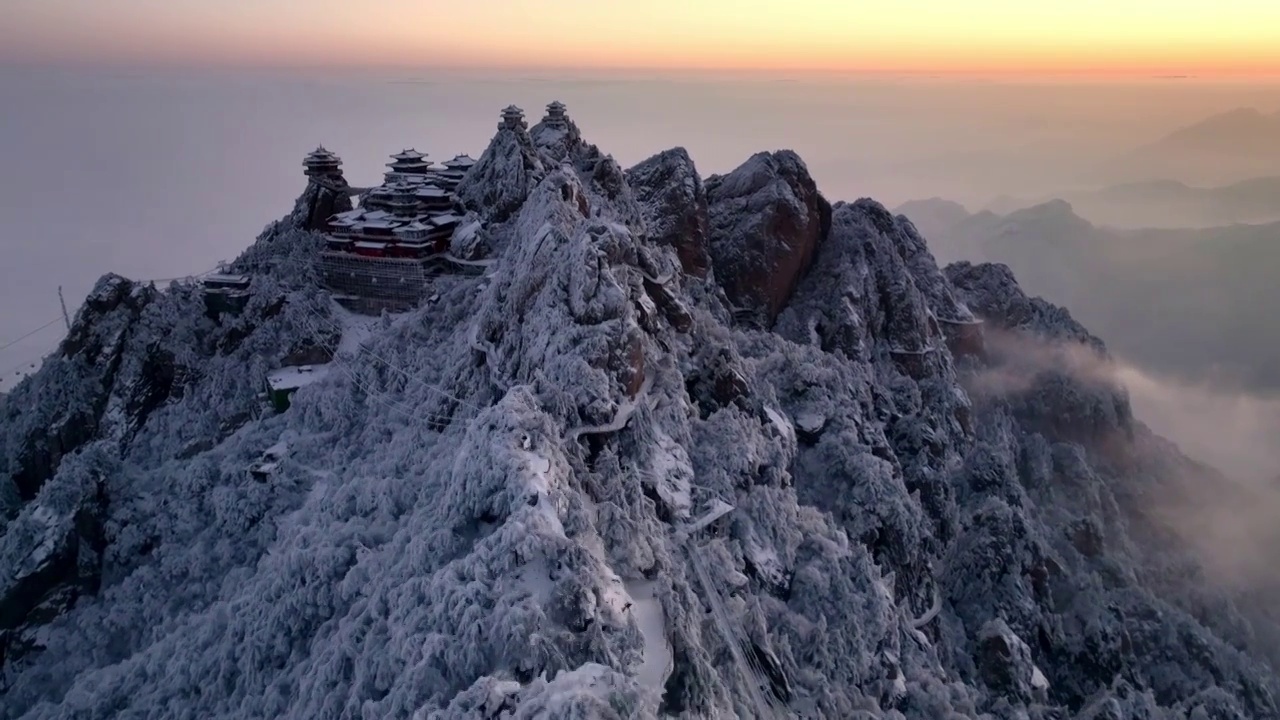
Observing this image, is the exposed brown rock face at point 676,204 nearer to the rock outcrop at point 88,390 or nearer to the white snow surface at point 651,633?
the rock outcrop at point 88,390

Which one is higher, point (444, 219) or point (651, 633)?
point (444, 219)

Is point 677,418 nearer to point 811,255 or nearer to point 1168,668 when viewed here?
point 811,255

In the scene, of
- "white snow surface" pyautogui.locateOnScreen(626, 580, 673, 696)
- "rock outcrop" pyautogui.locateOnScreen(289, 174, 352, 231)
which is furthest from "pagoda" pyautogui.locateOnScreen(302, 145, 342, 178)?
"white snow surface" pyautogui.locateOnScreen(626, 580, 673, 696)

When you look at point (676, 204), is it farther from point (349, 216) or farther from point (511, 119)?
point (349, 216)

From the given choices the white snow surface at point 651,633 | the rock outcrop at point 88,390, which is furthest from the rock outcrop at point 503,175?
the white snow surface at point 651,633

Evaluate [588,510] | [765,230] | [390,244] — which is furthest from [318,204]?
[588,510]

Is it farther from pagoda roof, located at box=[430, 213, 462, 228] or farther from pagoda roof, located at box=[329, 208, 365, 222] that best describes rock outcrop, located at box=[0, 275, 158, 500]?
pagoda roof, located at box=[430, 213, 462, 228]

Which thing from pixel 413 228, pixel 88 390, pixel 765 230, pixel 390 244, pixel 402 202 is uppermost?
pixel 402 202
